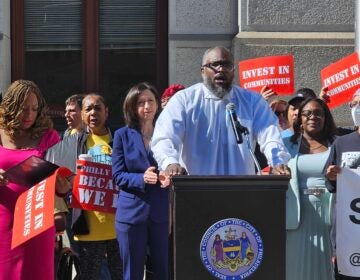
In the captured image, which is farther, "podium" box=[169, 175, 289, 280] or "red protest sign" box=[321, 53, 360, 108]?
"red protest sign" box=[321, 53, 360, 108]

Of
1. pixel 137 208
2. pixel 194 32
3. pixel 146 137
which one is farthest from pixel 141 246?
pixel 194 32

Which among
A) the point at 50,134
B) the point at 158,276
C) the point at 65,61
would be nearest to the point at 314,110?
the point at 158,276

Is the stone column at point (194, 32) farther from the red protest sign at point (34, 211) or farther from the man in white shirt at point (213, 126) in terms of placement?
the red protest sign at point (34, 211)

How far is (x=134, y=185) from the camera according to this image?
5.97 meters

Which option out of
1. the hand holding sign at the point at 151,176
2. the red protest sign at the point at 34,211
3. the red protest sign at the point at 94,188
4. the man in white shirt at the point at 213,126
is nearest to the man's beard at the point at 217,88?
the man in white shirt at the point at 213,126

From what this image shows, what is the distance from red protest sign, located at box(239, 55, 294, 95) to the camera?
7.68 metres

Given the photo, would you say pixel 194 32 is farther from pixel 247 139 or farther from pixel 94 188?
pixel 247 139

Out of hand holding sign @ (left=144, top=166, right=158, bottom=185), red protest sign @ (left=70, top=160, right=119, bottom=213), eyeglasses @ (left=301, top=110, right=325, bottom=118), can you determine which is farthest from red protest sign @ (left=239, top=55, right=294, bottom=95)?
hand holding sign @ (left=144, top=166, right=158, bottom=185)

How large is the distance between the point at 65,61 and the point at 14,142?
15.8 feet

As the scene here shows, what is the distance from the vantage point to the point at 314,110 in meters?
6.33

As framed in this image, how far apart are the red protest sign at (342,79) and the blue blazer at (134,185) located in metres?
2.28

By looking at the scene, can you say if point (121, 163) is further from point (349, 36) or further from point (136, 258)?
point (349, 36)

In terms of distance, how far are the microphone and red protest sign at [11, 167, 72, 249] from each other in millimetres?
1124

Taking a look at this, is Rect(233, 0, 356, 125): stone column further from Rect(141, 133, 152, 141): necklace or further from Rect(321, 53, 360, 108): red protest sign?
Rect(141, 133, 152, 141): necklace
